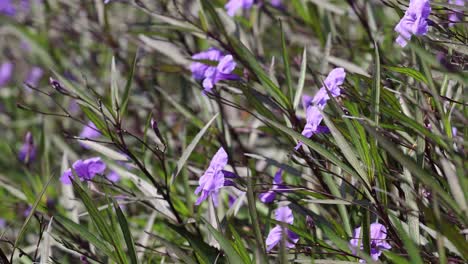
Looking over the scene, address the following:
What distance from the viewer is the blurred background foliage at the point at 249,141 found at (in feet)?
3.23

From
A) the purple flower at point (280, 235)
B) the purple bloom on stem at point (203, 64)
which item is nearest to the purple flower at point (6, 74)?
the purple bloom on stem at point (203, 64)

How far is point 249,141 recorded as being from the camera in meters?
1.84

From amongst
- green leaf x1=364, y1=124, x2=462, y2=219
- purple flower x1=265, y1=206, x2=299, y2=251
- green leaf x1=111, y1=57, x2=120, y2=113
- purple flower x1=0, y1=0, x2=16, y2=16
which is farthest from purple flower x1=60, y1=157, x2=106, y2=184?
purple flower x1=0, y1=0, x2=16, y2=16

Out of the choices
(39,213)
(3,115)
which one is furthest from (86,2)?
(39,213)

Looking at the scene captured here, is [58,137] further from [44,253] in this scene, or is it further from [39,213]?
[44,253]

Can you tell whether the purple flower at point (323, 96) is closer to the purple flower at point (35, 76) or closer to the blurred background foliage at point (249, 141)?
the blurred background foliage at point (249, 141)

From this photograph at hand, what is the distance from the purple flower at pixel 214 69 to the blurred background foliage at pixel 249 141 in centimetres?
3

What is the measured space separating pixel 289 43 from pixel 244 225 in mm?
745

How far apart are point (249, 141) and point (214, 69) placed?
565 millimetres

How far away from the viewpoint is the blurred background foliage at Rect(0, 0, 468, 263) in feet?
3.23

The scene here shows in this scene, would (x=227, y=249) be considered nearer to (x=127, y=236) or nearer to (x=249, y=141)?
(x=127, y=236)

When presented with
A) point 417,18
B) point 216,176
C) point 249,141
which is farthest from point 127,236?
point 249,141

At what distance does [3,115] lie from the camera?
2.64 metres

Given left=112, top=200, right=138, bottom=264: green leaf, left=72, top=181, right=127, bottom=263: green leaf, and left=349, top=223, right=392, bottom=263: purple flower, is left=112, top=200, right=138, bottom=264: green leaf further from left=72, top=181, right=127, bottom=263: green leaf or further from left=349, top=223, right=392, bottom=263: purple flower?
left=349, top=223, right=392, bottom=263: purple flower
